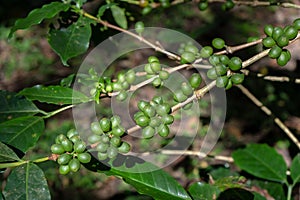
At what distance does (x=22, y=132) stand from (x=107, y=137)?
12.3 inches

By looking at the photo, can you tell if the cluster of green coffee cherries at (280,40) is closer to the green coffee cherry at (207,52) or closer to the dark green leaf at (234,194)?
the green coffee cherry at (207,52)

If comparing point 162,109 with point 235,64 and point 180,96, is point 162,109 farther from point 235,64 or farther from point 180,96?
point 235,64

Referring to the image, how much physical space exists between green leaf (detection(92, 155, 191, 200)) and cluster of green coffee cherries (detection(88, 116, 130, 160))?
0.42 ft

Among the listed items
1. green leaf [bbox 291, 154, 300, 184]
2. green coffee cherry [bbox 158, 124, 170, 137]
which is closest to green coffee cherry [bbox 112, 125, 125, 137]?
green coffee cherry [bbox 158, 124, 170, 137]

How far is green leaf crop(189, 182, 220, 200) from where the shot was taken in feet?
4.78

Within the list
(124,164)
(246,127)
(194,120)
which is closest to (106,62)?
(194,120)

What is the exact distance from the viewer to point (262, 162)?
5.88 ft

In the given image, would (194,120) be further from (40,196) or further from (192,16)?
(40,196)

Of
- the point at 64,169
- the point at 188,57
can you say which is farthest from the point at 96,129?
the point at 188,57

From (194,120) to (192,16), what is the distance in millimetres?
1312

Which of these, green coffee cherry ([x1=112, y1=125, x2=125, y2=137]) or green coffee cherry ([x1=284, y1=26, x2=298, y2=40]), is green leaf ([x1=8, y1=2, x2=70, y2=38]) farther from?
green coffee cherry ([x1=284, y1=26, x2=298, y2=40])

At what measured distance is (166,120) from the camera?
1.16 metres

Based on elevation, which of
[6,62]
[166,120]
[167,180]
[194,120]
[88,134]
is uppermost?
[166,120]

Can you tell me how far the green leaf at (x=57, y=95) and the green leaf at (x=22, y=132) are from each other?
0.26 ft
